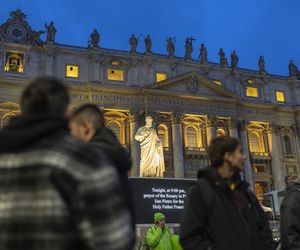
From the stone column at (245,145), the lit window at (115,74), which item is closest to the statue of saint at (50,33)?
the lit window at (115,74)

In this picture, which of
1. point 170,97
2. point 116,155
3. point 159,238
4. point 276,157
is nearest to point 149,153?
point 159,238

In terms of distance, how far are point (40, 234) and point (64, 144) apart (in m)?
0.48

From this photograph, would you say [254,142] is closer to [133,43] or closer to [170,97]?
[170,97]

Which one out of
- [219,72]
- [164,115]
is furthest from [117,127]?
[219,72]

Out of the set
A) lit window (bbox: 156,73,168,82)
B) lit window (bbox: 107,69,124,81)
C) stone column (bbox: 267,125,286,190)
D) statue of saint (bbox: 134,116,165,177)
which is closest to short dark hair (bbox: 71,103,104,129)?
statue of saint (bbox: 134,116,165,177)

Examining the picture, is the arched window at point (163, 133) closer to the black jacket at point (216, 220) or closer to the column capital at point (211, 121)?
the column capital at point (211, 121)

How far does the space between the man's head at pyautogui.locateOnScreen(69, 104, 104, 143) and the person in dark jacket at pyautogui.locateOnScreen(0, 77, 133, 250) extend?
1.23m

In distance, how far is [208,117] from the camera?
35.2 metres

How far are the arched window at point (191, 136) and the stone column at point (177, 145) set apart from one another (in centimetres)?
183

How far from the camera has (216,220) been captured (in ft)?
11.3

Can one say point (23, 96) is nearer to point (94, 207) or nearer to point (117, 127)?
point (94, 207)

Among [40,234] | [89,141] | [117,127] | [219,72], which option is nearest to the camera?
[40,234]

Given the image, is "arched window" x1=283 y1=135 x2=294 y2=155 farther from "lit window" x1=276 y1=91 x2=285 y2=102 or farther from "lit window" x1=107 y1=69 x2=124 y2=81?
"lit window" x1=107 y1=69 x2=124 y2=81

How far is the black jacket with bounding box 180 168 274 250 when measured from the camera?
3.42 m
